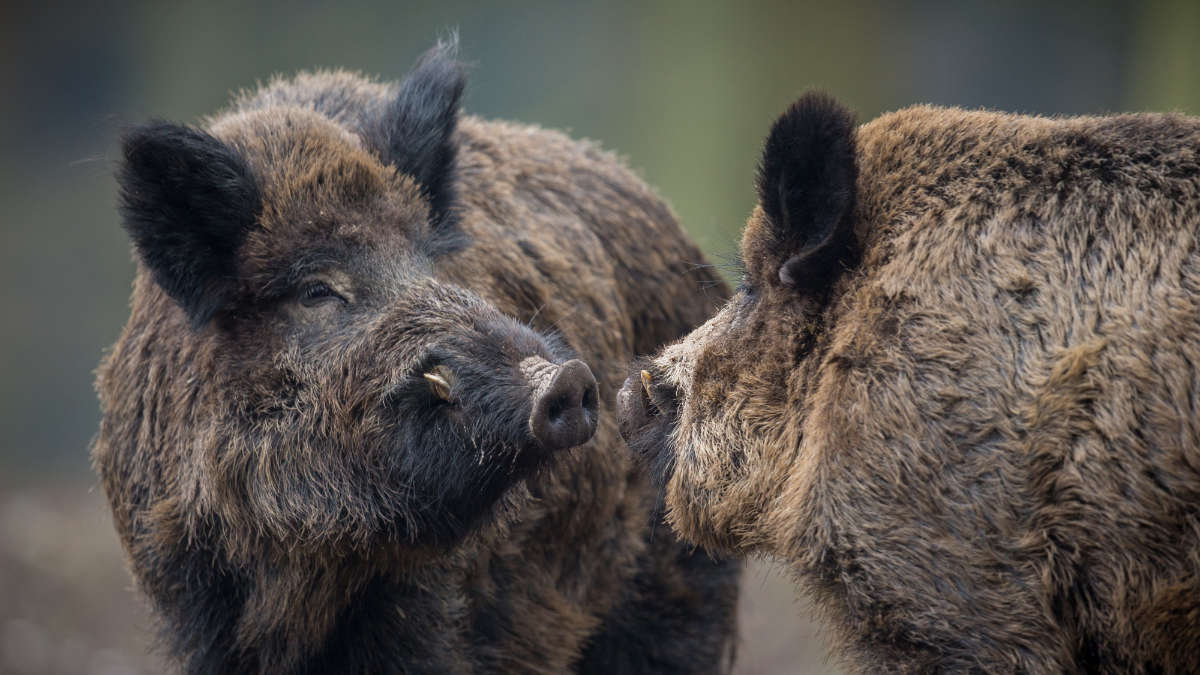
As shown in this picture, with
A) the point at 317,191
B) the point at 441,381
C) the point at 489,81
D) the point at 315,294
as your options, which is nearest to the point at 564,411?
the point at 441,381

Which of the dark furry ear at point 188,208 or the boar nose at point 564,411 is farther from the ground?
the dark furry ear at point 188,208

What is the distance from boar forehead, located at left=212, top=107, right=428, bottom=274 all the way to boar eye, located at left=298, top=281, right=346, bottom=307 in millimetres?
127

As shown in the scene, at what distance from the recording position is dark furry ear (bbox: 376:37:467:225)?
4.51 meters

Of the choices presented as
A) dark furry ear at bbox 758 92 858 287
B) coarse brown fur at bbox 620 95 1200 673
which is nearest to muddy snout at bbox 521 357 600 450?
coarse brown fur at bbox 620 95 1200 673

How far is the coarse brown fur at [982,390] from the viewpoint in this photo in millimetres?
2816

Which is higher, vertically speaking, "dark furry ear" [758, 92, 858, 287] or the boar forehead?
the boar forehead

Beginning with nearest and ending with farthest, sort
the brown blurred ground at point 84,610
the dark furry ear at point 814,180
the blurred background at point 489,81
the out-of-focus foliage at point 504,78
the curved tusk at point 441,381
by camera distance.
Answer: the dark furry ear at point 814,180 < the curved tusk at point 441,381 < the brown blurred ground at point 84,610 < the blurred background at point 489,81 < the out-of-focus foliage at point 504,78

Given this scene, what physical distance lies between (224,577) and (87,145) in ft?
28.7

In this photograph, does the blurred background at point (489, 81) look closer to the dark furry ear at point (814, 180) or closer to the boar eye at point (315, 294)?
the boar eye at point (315, 294)

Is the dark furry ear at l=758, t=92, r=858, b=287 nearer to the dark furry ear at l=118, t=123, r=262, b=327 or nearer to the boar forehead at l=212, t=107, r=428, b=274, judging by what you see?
the boar forehead at l=212, t=107, r=428, b=274

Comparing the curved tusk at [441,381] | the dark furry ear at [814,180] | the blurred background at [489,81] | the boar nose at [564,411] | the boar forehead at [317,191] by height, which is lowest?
the boar nose at [564,411]

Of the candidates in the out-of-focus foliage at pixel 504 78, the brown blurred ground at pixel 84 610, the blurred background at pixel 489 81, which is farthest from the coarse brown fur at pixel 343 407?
the out-of-focus foliage at pixel 504 78

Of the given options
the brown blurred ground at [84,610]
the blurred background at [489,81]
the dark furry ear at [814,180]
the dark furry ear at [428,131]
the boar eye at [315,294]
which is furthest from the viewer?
the blurred background at [489,81]

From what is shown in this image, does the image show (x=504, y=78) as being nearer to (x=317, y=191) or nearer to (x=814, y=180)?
(x=317, y=191)
